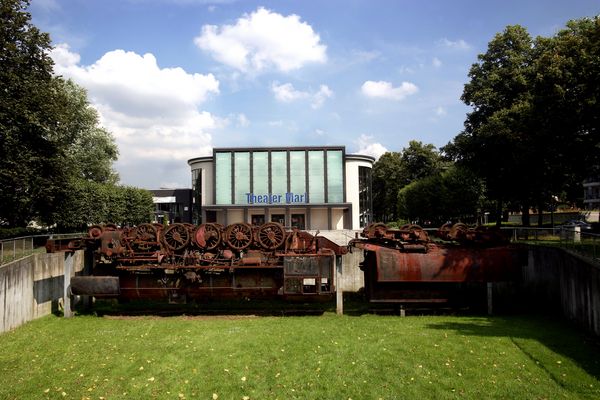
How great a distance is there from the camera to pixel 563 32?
2786cm

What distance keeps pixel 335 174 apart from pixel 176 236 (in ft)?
137

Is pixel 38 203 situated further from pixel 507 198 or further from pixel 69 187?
pixel 507 198

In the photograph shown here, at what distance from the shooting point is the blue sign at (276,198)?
182 ft

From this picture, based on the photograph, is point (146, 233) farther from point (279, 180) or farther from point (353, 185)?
point (353, 185)

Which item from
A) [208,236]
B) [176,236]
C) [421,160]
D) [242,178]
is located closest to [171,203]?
[242,178]

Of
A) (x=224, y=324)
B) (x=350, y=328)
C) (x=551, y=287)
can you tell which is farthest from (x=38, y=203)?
(x=551, y=287)

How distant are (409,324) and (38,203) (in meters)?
25.7

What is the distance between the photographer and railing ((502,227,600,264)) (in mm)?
12584

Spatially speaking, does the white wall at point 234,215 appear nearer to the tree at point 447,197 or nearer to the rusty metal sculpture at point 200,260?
the tree at point 447,197

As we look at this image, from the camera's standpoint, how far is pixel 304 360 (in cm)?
1020

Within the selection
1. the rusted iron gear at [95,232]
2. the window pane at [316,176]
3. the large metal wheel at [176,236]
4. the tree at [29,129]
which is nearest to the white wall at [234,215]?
the window pane at [316,176]

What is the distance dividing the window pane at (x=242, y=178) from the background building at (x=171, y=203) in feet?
78.4

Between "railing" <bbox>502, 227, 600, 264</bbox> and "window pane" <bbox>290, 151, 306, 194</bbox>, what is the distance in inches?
1394

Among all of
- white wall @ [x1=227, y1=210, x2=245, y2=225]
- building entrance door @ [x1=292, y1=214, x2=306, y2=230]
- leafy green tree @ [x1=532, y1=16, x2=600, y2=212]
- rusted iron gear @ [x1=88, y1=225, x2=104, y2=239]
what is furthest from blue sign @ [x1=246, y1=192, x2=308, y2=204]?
rusted iron gear @ [x1=88, y1=225, x2=104, y2=239]
